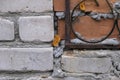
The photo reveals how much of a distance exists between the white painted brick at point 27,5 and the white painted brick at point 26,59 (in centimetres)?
17

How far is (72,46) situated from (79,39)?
1.7 inches

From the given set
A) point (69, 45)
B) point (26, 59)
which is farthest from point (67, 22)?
point (26, 59)

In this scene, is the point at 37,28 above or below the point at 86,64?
above

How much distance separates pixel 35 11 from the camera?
1.29 metres

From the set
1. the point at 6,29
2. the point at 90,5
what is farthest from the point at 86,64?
the point at 6,29

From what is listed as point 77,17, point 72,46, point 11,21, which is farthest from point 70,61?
point 11,21

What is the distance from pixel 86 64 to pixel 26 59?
0.84 feet

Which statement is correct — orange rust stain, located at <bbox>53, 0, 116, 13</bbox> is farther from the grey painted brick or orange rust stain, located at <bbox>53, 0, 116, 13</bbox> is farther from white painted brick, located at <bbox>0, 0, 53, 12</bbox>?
the grey painted brick

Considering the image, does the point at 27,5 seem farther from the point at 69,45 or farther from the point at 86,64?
the point at 86,64

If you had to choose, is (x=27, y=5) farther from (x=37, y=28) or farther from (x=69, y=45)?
(x=69, y=45)

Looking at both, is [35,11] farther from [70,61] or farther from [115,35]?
[115,35]

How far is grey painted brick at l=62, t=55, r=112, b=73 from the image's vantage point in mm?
1312

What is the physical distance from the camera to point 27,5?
1.28 m

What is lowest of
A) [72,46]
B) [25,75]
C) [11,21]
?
[25,75]
